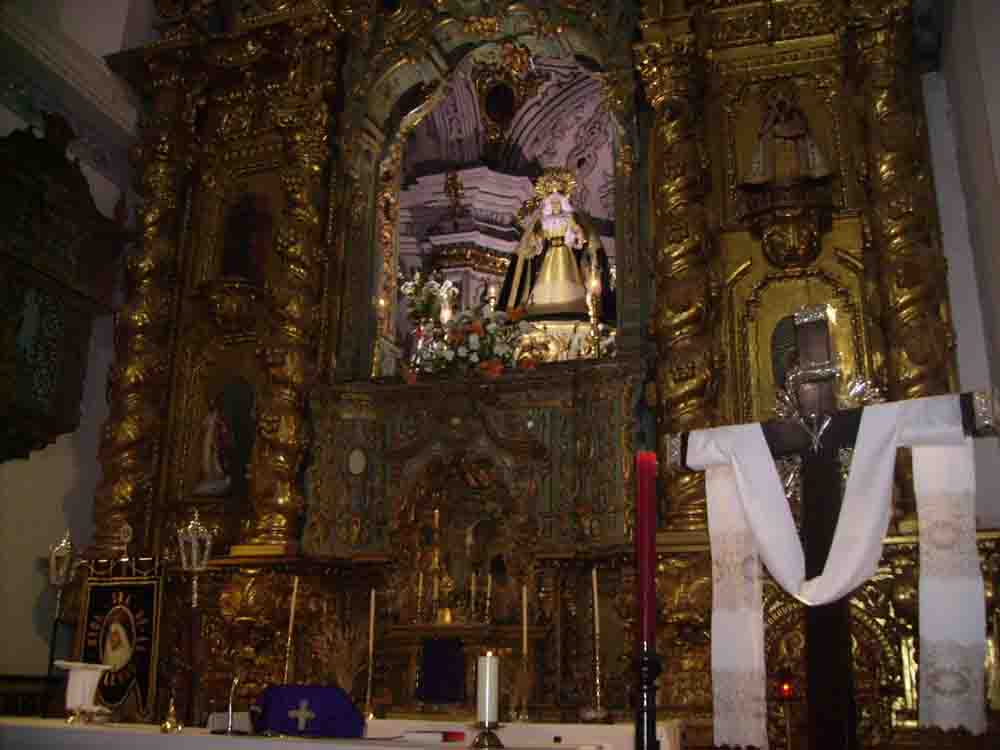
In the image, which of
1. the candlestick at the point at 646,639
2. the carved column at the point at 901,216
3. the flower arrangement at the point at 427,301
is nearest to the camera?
the candlestick at the point at 646,639

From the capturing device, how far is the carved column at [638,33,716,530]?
7805 mm

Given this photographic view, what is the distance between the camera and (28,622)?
8719 mm

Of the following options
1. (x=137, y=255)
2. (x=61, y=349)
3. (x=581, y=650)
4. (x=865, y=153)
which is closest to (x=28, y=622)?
(x=61, y=349)

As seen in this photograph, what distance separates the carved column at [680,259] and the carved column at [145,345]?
4400 mm

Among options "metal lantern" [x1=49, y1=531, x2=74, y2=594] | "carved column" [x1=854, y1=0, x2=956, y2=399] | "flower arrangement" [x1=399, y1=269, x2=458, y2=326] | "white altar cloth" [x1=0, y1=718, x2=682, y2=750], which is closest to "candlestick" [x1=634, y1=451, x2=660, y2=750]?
"white altar cloth" [x1=0, y1=718, x2=682, y2=750]

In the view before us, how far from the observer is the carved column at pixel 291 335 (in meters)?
8.59

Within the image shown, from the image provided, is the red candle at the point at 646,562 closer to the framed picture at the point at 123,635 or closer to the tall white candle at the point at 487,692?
the tall white candle at the point at 487,692

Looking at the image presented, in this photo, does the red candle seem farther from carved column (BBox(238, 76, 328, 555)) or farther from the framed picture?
the framed picture

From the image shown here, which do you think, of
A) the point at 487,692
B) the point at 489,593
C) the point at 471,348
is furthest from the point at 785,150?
the point at 487,692

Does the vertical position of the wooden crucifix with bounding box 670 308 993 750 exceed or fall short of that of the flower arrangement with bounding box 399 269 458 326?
it falls short

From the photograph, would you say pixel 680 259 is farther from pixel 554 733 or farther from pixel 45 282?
pixel 45 282

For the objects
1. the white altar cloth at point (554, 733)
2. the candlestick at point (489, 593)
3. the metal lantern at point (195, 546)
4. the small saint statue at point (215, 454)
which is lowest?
the white altar cloth at point (554, 733)

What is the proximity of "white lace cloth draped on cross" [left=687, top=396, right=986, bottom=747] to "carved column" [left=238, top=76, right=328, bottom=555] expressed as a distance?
4.63 meters

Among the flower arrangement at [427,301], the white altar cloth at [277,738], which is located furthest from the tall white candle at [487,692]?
the flower arrangement at [427,301]
